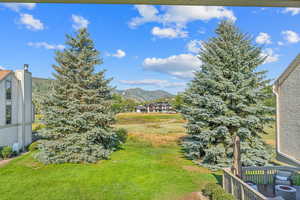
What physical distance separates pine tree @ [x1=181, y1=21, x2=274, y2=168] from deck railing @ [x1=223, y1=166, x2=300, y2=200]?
84.4 inches

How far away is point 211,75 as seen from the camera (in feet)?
33.7

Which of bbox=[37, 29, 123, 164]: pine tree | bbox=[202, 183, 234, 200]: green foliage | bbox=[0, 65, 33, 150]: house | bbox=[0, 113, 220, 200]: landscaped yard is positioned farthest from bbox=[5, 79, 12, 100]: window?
bbox=[202, 183, 234, 200]: green foliage

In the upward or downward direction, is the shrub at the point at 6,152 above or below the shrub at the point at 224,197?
below

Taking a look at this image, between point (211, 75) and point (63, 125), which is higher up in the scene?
point (211, 75)

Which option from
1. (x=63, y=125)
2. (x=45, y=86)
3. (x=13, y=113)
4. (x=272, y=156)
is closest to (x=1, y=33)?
(x=63, y=125)

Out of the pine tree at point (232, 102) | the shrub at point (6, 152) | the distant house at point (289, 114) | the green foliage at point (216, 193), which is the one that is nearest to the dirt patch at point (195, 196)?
the green foliage at point (216, 193)

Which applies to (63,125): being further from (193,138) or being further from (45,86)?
(193,138)

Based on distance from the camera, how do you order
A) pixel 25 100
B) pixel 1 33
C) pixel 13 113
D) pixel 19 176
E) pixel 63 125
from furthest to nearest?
pixel 25 100, pixel 13 113, pixel 63 125, pixel 19 176, pixel 1 33

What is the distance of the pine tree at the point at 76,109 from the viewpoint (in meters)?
10.9

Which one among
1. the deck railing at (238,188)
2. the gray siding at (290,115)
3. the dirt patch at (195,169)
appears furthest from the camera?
the dirt patch at (195,169)

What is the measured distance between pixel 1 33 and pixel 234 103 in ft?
32.9

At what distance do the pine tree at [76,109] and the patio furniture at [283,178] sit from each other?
29.6 ft

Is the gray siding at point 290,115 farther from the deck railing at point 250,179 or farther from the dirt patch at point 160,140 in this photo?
the dirt patch at point 160,140

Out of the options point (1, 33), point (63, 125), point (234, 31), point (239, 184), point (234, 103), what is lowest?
point (239, 184)
